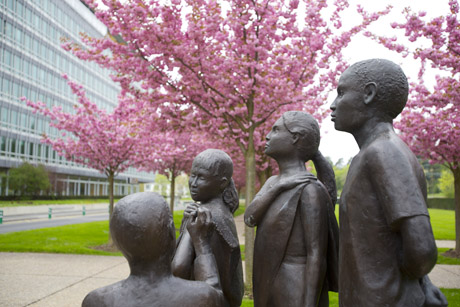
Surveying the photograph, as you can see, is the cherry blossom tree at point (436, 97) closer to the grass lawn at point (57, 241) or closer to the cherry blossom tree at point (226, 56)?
the cherry blossom tree at point (226, 56)

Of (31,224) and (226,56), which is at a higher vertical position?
(226,56)

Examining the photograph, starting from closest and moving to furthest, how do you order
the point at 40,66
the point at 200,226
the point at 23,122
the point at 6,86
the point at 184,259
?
the point at 200,226 < the point at 184,259 < the point at 6,86 < the point at 23,122 < the point at 40,66

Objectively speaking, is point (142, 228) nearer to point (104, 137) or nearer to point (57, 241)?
point (104, 137)

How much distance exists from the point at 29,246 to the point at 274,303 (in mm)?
11627

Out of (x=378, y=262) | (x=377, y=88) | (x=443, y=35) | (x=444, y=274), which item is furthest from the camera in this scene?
(x=444, y=274)

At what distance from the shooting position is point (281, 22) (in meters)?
7.34

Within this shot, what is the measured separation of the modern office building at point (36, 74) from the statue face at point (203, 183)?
994 inches

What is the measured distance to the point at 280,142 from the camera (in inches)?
86.2

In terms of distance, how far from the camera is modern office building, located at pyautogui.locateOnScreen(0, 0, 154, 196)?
3131cm

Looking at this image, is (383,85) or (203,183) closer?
(383,85)

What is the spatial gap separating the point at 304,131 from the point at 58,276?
7.51 metres

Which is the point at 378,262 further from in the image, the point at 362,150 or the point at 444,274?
the point at 444,274

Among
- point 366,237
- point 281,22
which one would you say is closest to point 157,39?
point 281,22

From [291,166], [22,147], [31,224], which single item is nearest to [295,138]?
[291,166]
